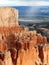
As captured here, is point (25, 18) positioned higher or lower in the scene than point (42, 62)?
higher

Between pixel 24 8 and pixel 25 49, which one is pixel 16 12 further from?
pixel 25 49

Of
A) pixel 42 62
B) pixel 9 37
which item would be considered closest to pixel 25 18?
pixel 9 37

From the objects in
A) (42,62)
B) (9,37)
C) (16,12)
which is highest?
(16,12)

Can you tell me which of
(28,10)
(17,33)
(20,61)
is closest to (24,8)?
(28,10)

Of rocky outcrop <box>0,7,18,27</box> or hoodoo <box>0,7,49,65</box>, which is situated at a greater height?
rocky outcrop <box>0,7,18,27</box>

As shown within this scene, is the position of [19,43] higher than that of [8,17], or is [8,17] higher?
[8,17]

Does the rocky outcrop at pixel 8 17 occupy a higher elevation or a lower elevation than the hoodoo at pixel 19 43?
higher

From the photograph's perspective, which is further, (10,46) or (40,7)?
(40,7)

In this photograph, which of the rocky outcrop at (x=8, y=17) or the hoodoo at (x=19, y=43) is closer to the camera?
the hoodoo at (x=19, y=43)

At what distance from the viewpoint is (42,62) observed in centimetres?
333

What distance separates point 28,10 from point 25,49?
440 millimetres

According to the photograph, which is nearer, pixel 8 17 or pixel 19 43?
pixel 19 43

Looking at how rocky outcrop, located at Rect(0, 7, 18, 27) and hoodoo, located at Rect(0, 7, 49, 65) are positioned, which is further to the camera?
rocky outcrop, located at Rect(0, 7, 18, 27)

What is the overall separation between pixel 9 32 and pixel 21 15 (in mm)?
225
